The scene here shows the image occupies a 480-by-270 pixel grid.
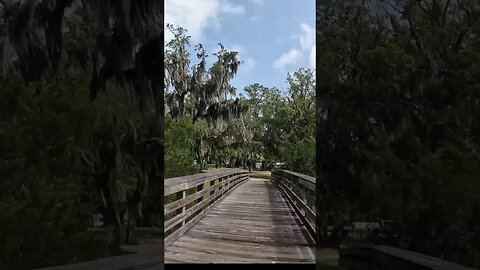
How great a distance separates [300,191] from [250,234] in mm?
747

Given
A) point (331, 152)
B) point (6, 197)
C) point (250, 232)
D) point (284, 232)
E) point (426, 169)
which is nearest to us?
point (6, 197)

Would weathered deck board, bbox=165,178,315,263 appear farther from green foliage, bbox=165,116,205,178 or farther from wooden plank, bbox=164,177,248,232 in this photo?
green foliage, bbox=165,116,205,178

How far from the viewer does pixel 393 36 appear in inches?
107

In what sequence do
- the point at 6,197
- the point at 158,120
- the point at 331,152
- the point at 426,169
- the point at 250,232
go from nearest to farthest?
the point at 6,197 < the point at 426,169 < the point at 331,152 < the point at 158,120 < the point at 250,232

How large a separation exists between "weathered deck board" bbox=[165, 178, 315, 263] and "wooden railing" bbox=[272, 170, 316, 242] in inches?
3.2

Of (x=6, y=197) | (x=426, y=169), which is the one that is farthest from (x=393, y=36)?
(x=6, y=197)

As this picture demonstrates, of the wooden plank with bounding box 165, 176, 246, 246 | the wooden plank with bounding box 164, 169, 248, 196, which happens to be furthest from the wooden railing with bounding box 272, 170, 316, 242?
the wooden plank with bounding box 165, 176, 246, 246

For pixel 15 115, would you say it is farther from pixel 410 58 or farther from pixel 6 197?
pixel 410 58

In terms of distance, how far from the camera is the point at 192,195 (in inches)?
186

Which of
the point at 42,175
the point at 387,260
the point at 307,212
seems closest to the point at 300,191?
the point at 307,212

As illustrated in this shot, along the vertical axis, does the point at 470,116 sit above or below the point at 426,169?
above

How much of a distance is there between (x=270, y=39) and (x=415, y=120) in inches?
92.5

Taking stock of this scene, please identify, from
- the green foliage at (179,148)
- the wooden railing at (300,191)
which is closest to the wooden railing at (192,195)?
the green foliage at (179,148)

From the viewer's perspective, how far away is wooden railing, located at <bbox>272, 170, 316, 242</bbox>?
3.46m
